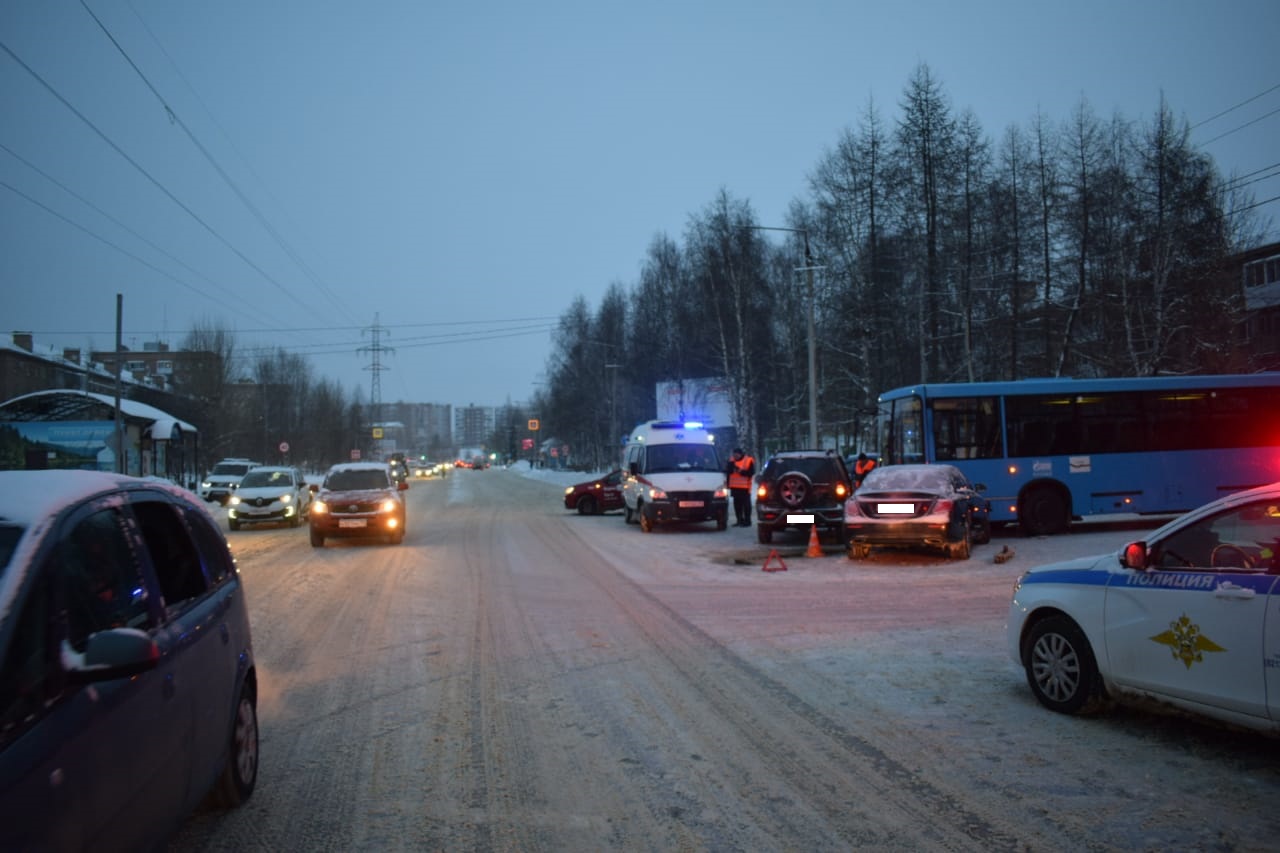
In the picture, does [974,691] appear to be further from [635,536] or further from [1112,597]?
[635,536]

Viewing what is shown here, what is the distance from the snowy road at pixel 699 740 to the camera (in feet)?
Answer: 14.7

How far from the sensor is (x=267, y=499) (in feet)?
82.2

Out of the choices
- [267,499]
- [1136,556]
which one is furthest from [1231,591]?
[267,499]

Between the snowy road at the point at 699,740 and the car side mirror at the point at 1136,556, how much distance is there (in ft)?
3.48

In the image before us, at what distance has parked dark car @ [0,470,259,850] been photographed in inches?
Result: 106

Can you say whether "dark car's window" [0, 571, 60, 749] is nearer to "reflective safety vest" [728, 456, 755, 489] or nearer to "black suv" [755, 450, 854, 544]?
"black suv" [755, 450, 854, 544]

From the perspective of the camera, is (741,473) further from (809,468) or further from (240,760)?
(240,760)

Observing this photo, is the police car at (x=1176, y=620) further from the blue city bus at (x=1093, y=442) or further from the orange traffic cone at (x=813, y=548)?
the blue city bus at (x=1093, y=442)

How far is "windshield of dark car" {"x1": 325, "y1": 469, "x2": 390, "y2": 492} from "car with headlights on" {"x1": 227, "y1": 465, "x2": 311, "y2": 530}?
572 centimetres

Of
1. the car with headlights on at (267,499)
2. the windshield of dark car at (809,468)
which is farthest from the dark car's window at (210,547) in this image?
the car with headlights on at (267,499)

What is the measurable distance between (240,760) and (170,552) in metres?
1.26

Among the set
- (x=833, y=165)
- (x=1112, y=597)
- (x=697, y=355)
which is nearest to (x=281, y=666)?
(x=1112, y=597)

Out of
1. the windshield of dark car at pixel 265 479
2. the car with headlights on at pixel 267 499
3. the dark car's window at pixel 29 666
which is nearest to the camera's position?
the dark car's window at pixel 29 666

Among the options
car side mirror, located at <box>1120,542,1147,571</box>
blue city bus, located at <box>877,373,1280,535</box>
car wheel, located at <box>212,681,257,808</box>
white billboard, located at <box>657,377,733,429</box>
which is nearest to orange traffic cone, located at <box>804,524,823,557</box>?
blue city bus, located at <box>877,373,1280,535</box>
